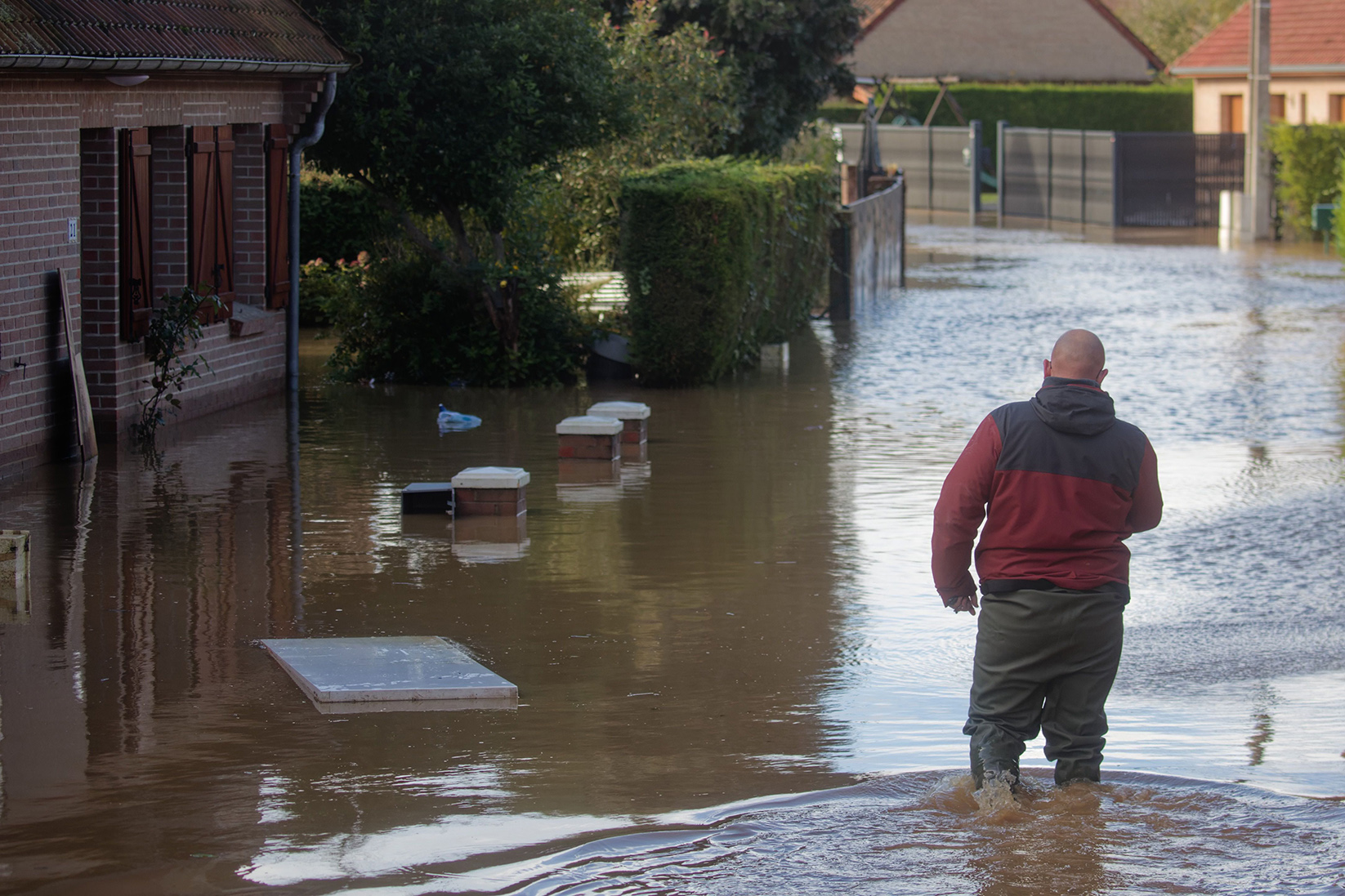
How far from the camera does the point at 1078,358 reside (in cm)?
559

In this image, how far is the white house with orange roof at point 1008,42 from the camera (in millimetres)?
62125

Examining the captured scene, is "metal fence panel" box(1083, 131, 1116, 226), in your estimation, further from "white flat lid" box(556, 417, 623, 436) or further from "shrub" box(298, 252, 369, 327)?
"white flat lid" box(556, 417, 623, 436)

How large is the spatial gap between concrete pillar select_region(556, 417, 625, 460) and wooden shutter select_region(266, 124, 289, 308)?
14.1ft

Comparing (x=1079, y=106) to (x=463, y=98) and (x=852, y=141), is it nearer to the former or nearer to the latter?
(x=852, y=141)

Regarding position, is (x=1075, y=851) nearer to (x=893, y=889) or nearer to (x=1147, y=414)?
(x=893, y=889)

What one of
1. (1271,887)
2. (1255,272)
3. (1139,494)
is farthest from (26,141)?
(1255,272)

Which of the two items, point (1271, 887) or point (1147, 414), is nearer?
point (1271, 887)

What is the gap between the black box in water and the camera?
416 inches

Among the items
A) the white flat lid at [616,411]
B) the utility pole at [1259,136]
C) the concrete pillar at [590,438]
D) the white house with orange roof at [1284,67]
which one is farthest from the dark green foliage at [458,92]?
the white house with orange roof at [1284,67]

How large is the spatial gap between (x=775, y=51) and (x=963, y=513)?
21.1m

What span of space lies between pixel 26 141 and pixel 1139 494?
8261 mm

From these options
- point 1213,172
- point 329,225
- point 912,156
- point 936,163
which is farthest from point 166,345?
point 912,156

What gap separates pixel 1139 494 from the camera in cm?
568

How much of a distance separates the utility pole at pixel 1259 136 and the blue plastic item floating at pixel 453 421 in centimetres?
2383
